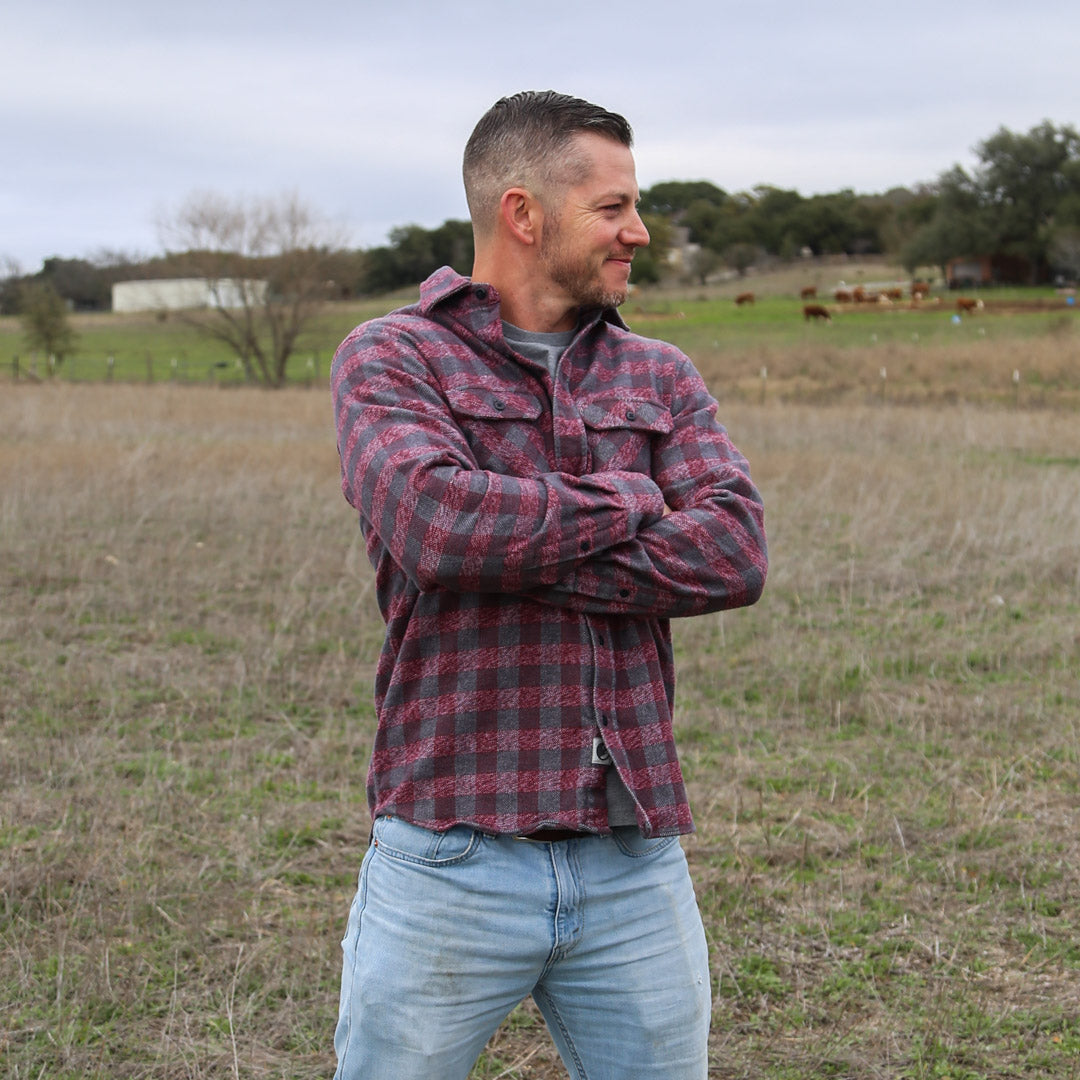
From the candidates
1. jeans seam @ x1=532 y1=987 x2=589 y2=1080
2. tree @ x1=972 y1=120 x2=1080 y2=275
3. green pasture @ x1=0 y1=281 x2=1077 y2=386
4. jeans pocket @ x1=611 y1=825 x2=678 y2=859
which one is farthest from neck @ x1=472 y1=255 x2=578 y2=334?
tree @ x1=972 y1=120 x2=1080 y2=275

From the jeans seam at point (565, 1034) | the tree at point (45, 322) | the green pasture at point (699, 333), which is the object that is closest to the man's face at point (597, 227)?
the jeans seam at point (565, 1034)

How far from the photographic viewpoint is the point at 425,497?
1.76m

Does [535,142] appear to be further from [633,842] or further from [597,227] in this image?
[633,842]

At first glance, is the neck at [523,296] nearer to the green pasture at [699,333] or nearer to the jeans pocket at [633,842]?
the jeans pocket at [633,842]

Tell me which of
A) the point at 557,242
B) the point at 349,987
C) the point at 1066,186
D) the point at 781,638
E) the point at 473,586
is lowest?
the point at 781,638

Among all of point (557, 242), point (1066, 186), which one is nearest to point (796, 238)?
point (1066, 186)

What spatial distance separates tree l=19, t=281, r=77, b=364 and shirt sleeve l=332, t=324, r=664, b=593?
41683 millimetres

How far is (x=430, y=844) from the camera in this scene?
5.64ft

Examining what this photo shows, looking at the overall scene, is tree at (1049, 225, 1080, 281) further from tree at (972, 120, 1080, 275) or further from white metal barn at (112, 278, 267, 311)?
white metal barn at (112, 278, 267, 311)

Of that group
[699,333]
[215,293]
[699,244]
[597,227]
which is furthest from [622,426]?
[699,244]

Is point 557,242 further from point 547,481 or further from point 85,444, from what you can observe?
point 85,444

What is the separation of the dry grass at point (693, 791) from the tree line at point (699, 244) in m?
2.19

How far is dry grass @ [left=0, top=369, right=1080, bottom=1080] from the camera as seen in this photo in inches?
123

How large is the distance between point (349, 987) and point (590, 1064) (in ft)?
1.29
